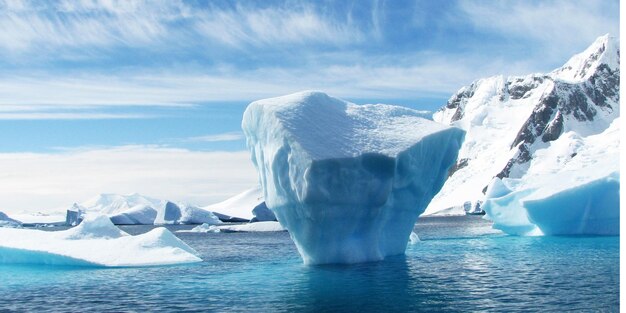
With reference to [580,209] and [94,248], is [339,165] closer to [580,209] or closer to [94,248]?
[94,248]

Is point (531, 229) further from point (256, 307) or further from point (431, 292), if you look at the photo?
point (256, 307)

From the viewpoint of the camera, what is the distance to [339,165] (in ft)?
77.8

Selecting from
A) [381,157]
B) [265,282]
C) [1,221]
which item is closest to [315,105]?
[381,157]

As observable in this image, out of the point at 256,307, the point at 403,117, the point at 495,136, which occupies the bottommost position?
the point at 256,307

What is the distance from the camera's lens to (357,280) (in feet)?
69.1

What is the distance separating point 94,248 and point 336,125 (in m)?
11.8

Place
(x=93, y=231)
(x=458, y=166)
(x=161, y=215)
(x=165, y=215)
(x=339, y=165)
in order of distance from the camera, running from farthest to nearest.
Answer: (x=458, y=166), (x=161, y=215), (x=165, y=215), (x=93, y=231), (x=339, y=165)

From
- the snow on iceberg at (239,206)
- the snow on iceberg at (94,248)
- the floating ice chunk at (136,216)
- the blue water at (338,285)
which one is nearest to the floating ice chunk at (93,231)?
the snow on iceberg at (94,248)

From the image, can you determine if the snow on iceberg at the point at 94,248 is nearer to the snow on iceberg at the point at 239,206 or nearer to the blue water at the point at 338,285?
the blue water at the point at 338,285

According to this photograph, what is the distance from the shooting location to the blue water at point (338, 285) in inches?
665

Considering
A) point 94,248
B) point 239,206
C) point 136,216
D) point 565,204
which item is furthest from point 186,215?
point 239,206

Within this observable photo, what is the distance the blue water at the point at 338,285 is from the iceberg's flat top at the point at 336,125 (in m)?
4.12

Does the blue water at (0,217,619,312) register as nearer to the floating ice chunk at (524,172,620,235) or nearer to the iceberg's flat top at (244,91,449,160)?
the iceberg's flat top at (244,91,449,160)

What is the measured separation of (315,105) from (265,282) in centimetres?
683
